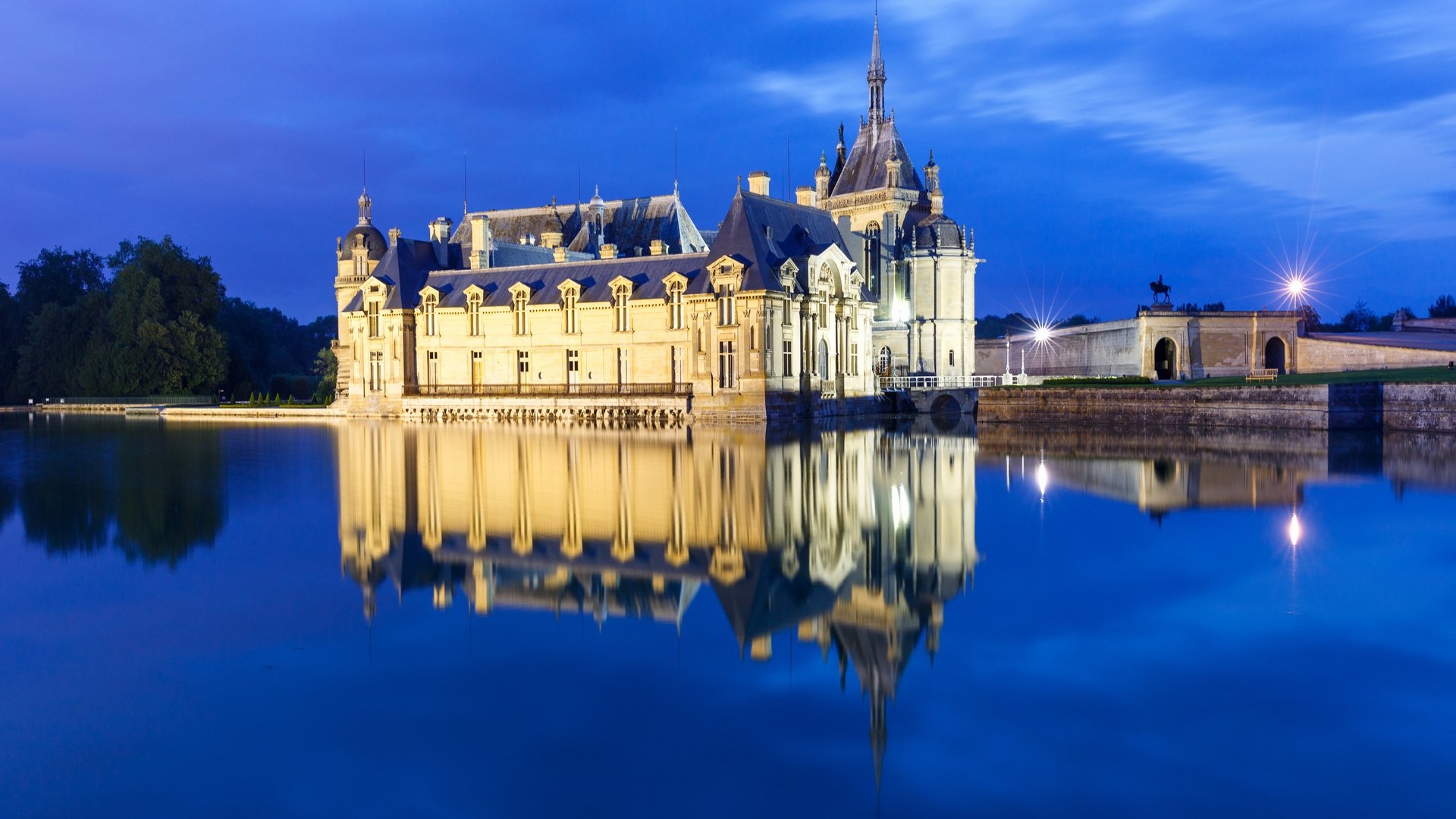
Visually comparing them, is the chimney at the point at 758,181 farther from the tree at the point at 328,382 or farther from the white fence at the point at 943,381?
the tree at the point at 328,382

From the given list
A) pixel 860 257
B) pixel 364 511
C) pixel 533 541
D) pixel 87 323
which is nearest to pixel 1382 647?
pixel 533 541

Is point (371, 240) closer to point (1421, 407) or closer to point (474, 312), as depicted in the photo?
point (474, 312)

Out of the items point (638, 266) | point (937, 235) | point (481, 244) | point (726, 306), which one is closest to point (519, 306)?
point (481, 244)

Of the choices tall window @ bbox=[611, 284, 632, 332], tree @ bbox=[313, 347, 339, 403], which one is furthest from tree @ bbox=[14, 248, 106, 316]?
tall window @ bbox=[611, 284, 632, 332]

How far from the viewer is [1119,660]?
10344mm

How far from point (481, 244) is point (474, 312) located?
211 inches

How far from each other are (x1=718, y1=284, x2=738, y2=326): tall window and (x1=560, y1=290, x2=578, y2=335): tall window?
9.90m

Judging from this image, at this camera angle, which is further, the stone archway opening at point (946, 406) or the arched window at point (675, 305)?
the stone archway opening at point (946, 406)

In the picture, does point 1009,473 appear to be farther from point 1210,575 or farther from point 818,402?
point 818,402

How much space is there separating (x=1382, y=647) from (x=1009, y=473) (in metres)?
16.8

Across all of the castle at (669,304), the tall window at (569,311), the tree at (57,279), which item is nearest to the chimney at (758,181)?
the castle at (669,304)

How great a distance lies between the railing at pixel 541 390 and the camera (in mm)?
54556

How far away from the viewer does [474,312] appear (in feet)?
201

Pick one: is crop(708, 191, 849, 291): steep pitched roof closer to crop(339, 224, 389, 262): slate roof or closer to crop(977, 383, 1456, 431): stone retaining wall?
crop(977, 383, 1456, 431): stone retaining wall
